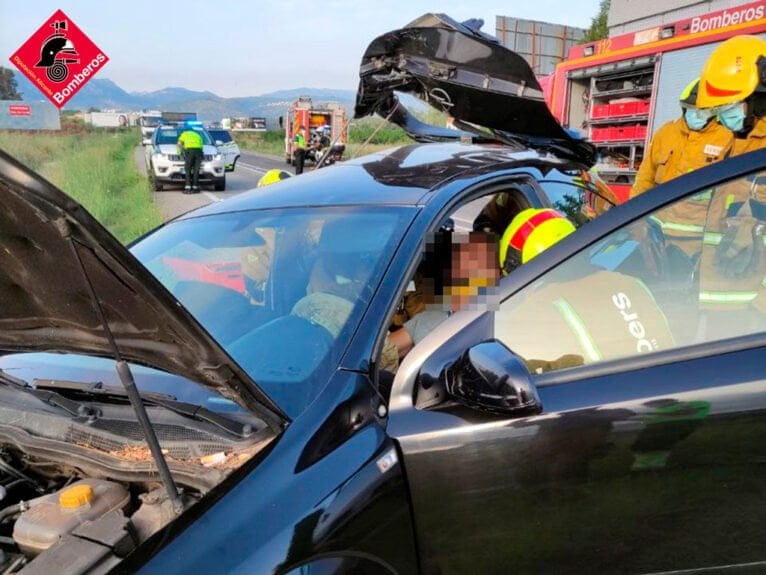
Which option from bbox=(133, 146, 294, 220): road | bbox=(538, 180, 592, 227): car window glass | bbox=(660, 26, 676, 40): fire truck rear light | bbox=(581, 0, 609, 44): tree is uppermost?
bbox=(581, 0, 609, 44): tree

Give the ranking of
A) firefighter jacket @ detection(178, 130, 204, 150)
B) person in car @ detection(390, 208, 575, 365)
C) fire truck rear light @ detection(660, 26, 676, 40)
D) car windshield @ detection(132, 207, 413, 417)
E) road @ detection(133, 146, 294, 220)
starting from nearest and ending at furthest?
1. car windshield @ detection(132, 207, 413, 417)
2. person in car @ detection(390, 208, 575, 365)
3. fire truck rear light @ detection(660, 26, 676, 40)
4. road @ detection(133, 146, 294, 220)
5. firefighter jacket @ detection(178, 130, 204, 150)

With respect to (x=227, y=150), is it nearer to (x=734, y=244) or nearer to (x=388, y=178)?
(x=388, y=178)

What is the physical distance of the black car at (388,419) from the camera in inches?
50.2

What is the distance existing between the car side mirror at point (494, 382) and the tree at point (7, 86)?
233ft

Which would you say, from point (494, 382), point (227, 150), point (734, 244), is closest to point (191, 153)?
point (227, 150)

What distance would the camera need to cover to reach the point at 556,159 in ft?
Answer: 10.5

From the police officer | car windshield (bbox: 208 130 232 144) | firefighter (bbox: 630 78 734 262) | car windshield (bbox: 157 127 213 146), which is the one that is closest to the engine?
firefighter (bbox: 630 78 734 262)

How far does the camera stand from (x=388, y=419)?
1.47m

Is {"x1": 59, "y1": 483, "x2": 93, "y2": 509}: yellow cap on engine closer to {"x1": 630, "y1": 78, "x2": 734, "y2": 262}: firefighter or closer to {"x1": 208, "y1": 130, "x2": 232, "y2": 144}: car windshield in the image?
{"x1": 630, "y1": 78, "x2": 734, "y2": 262}: firefighter

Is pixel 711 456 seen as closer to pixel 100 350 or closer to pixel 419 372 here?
pixel 419 372

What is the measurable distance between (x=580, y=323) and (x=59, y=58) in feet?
22.9

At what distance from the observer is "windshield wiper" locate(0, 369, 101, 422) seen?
5.54 feet

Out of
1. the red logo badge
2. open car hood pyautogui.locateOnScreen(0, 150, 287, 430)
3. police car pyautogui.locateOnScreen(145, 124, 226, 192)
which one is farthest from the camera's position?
police car pyautogui.locateOnScreen(145, 124, 226, 192)

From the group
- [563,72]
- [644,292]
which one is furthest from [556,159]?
[563,72]
